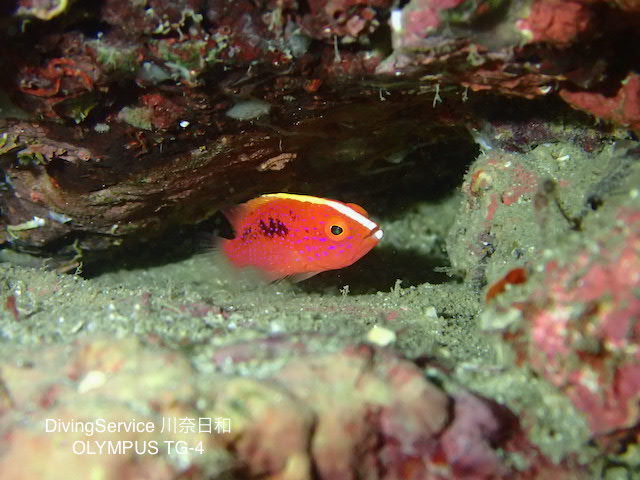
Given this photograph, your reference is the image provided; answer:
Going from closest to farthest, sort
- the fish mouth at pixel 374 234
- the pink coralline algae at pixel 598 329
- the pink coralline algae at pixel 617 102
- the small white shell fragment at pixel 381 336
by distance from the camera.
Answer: the pink coralline algae at pixel 598 329 → the small white shell fragment at pixel 381 336 → the pink coralline algae at pixel 617 102 → the fish mouth at pixel 374 234

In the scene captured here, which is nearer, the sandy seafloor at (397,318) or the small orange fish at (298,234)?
the sandy seafloor at (397,318)

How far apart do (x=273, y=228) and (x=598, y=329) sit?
8.63ft

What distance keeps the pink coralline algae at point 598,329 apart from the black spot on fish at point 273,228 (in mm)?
2283

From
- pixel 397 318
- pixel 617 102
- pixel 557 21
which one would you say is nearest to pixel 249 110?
pixel 397 318

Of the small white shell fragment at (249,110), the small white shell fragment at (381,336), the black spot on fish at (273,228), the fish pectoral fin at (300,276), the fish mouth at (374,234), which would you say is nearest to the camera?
the small white shell fragment at (381,336)

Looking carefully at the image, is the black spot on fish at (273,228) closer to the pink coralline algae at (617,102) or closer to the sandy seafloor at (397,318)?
the sandy seafloor at (397,318)

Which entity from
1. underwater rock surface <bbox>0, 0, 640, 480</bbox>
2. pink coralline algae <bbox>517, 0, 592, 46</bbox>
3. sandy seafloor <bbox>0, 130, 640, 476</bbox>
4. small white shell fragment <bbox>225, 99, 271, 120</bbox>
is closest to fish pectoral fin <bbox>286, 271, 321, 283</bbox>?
sandy seafloor <bbox>0, 130, 640, 476</bbox>

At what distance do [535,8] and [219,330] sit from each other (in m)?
2.29

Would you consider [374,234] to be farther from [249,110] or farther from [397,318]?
[249,110]

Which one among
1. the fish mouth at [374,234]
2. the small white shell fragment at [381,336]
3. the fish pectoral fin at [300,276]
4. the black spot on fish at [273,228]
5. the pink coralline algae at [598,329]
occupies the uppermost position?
the pink coralline algae at [598,329]

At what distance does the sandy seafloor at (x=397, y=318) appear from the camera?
208cm

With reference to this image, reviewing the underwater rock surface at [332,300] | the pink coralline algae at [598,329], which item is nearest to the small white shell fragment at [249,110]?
the underwater rock surface at [332,300]

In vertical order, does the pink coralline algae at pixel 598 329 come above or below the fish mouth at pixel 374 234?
above

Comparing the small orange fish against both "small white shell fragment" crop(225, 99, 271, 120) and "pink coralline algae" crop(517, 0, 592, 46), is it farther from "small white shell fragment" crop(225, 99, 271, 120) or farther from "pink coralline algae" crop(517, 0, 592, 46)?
"pink coralline algae" crop(517, 0, 592, 46)
